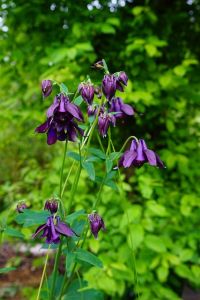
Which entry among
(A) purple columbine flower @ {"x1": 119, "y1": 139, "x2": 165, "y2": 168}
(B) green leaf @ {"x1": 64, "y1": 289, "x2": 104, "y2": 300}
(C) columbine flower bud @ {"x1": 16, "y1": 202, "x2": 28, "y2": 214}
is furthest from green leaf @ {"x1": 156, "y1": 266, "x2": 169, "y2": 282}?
(A) purple columbine flower @ {"x1": 119, "y1": 139, "x2": 165, "y2": 168}

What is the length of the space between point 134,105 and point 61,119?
1.38m

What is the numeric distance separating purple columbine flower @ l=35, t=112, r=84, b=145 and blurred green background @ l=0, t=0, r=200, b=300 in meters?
0.99

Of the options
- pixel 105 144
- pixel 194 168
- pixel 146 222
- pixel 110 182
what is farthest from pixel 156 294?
pixel 110 182

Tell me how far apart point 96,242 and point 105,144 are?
0.69 meters

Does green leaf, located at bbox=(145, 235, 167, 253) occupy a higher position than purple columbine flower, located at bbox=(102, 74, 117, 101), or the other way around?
purple columbine flower, located at bbox=(102, 74, 117, 101)

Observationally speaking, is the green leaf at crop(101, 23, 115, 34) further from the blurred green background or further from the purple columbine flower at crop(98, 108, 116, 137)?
the purple columbine flower at crop(98, 108, 116, 137)

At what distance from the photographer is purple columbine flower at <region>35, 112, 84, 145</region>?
1.01 m

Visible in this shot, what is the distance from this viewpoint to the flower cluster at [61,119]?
0.97 metres

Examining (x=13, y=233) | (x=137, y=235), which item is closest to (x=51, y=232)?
(x=13, y=233)

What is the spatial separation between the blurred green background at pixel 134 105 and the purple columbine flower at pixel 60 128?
3.24 feet

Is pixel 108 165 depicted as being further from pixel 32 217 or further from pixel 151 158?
pixel 32 217

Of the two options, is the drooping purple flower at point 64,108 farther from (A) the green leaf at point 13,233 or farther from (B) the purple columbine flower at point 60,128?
(A) the green leaf at point 13,233

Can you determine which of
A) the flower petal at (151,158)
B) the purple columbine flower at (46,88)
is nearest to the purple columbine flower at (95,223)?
the flower petal at (151,158)

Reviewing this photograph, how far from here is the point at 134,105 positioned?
2354 millimetres
